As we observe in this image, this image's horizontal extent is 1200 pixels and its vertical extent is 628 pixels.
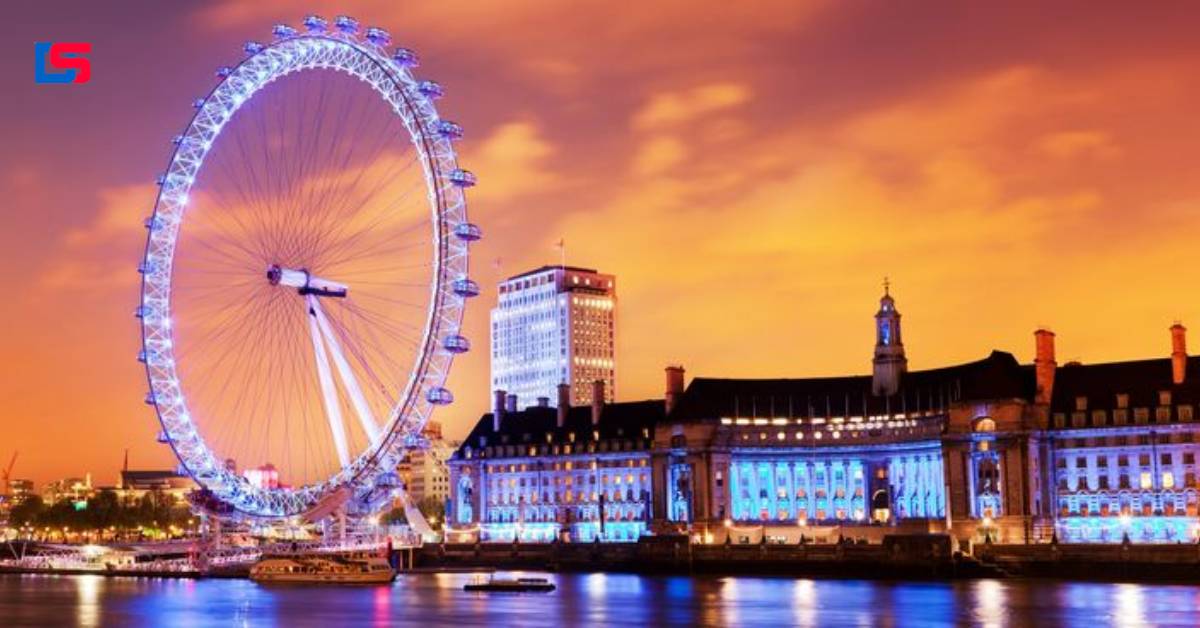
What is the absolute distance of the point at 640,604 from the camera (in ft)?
291

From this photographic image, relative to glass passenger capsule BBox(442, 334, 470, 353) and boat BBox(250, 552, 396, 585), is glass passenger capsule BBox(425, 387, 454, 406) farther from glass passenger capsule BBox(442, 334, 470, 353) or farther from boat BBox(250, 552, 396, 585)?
boat BBox(250, 552, 396, 585)

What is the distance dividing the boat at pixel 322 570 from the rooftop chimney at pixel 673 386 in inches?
1652

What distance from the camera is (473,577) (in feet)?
429

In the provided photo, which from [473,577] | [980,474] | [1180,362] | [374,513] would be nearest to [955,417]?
[980,474]

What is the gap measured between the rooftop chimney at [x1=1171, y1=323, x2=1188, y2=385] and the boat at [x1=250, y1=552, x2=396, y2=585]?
64.0 meters

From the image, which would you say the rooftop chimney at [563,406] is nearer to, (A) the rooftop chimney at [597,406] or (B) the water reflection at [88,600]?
(A) the rooftop chimney at [597,406]

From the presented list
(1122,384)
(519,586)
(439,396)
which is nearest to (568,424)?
(1122,384)

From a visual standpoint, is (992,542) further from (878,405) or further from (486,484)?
(486,484)

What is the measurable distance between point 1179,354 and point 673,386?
4902 cm

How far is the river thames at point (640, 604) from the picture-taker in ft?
252

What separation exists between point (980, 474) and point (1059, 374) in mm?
12365

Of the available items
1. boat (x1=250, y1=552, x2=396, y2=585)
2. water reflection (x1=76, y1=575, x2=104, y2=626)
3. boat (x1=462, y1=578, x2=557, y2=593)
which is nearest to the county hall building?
boat (x1=250, y1=552, x2=396, y2=585)

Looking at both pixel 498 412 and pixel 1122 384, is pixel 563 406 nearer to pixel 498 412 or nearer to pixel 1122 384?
pixel 498 412

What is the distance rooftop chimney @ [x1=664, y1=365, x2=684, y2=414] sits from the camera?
530 feet
